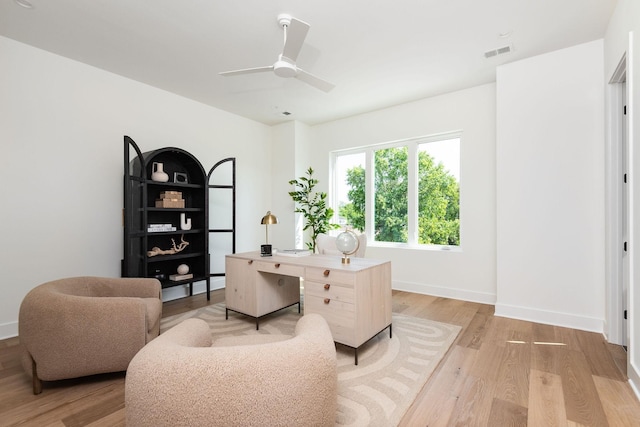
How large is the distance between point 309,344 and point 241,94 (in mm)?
3786

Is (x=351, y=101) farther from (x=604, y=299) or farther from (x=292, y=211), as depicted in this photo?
(x=604, y=299)

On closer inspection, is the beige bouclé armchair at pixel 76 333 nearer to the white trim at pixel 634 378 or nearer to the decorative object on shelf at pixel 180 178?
the decorative object on shelf at pixel 180 178

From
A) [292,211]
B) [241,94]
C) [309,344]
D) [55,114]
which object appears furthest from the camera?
[292,211]

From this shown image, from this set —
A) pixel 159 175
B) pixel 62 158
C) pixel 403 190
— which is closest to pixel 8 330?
pixel 62 158

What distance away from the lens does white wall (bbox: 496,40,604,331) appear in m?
2.88

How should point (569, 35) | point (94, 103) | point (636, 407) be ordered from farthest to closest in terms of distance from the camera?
1. point (94, 103)
2. point (569, 35)
3. point (636, 407)

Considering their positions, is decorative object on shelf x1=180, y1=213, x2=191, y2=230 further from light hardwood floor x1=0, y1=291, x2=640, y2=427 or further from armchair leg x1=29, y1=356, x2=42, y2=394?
armchair leg x1=29, y1=356, x2=42, y2=394

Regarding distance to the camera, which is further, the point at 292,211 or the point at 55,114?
the point at 292,211

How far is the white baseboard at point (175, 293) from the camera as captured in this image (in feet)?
9.16

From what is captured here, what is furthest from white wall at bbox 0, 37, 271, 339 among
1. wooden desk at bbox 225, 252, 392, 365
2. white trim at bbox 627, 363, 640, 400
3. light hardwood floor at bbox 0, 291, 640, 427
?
white trim at bbox 627, 363, 640, 400

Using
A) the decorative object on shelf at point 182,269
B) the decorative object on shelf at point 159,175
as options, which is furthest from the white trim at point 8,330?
the decorative object on shelf at point 159,175

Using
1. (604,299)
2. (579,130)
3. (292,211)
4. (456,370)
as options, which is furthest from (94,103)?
(604,299)

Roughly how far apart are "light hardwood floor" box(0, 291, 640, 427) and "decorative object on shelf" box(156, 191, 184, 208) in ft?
5.90

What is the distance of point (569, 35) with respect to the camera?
278 centimetres
